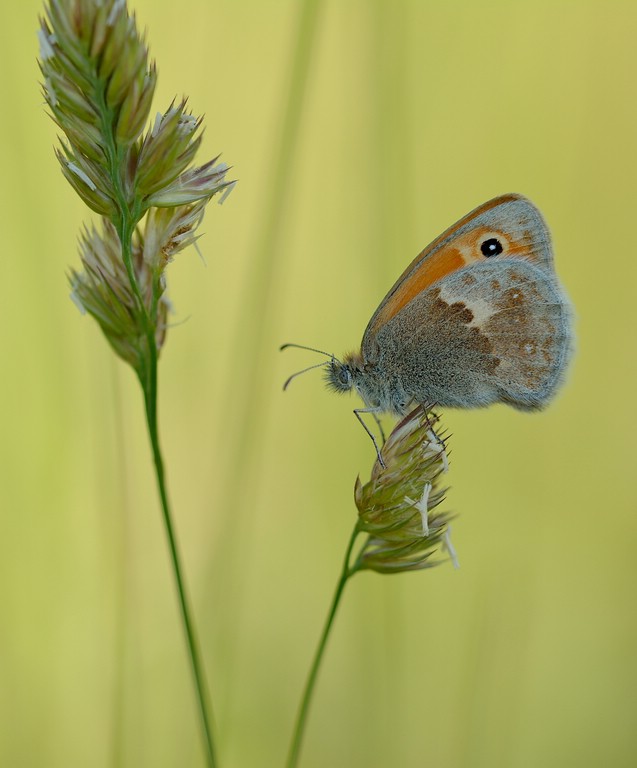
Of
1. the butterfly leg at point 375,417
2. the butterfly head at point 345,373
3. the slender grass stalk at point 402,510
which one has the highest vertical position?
the butterfly head at point 345,373

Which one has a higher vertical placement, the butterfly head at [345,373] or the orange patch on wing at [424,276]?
the orange patch on wing at [424,276]

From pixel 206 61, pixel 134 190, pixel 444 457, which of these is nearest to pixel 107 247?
pixel 134 190

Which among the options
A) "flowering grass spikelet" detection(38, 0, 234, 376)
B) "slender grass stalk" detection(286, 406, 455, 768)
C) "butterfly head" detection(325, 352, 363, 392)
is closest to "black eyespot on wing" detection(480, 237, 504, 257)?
"butterfly head" detection(325, 352, 363, 392)

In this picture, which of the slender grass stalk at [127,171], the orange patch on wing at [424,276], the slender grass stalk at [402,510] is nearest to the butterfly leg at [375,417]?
the slender grass stalk at [402,510]

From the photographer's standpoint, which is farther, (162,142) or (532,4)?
(532,4)

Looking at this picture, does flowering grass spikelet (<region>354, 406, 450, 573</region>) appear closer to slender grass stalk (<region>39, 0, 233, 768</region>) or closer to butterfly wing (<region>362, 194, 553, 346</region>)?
slender grass stalk (<region>39, 0, 233, 768</region>)

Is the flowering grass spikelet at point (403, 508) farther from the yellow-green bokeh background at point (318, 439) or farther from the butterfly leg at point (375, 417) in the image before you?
the yellow-green bokeh background at point (318, 439)

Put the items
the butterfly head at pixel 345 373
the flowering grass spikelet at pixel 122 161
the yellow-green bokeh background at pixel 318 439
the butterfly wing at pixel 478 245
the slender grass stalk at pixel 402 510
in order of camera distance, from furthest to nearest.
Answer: the butterfly head at pixel 345 373
the yellow-green bokeh background at pixel 318 439
the butterfly wing at pixel 478 245
the slender grass stalk at pixel 402 510
the flowering grass spikelet at pixel 122 161

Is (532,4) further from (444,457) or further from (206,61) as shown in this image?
(444,457)
